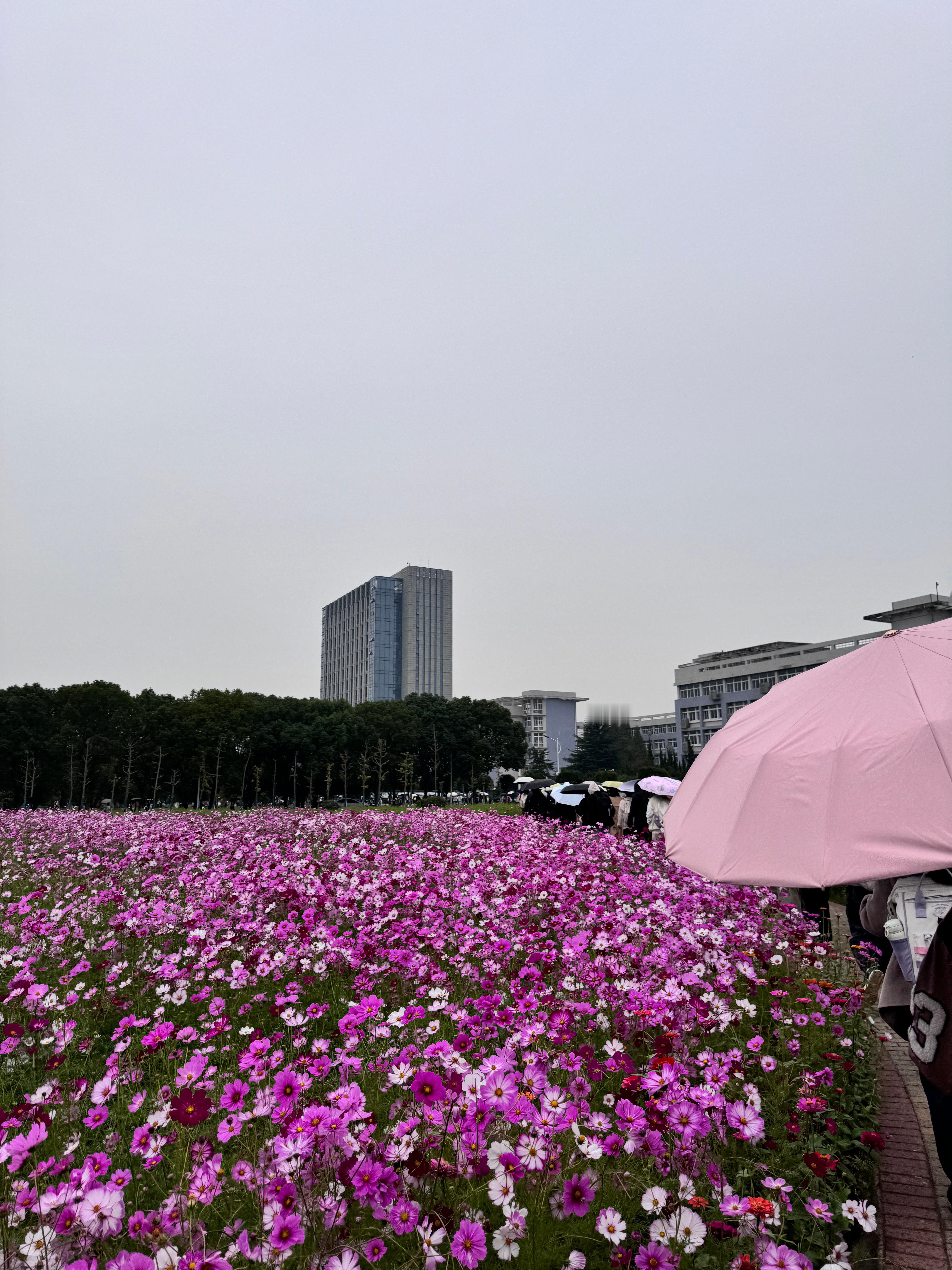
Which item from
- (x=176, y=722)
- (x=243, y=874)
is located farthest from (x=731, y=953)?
(x=176, y=722)

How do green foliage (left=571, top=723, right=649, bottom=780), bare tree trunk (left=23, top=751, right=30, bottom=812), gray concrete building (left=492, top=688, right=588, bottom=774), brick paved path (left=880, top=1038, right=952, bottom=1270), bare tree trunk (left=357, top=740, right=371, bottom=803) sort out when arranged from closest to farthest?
1. brick paved path (left=880, top=1038, right=952, bottom=1270)
2. bare tree trunk (left=23, top=751, right=30, bottom=812)
3. bare tree trunk (left=357, top=740, right=371, bottom=803)
4. green foliage (left=571, top=723, right=649, bottom=780)
5. gray concrete building (left=492, top=688, right=588, bottom=774)

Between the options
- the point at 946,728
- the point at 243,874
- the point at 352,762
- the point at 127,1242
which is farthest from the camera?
the point at 352,762

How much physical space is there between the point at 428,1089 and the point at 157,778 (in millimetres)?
50331

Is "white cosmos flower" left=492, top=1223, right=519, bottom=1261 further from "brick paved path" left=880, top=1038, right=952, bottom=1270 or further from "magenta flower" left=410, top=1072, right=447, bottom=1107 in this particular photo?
"brick paved path" left=880, top=1038, right=952, bottom=1270

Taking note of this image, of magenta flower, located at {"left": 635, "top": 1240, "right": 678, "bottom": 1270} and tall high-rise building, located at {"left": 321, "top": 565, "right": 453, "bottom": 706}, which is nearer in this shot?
magenta flower, located at {"left": 635, "top": 1240, "right": 678, "bottom": 1270}

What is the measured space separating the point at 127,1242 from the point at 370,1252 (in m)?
1.00

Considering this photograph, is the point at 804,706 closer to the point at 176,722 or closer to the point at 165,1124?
the point at 165,1124

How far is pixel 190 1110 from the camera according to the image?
2266 millimetres

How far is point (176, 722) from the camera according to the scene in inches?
2064

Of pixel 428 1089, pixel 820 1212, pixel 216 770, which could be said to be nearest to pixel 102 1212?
pixel 428 1089

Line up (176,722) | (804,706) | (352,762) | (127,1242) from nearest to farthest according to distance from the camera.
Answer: (127,1242)
(804,706)
(176,722)
(352,762)

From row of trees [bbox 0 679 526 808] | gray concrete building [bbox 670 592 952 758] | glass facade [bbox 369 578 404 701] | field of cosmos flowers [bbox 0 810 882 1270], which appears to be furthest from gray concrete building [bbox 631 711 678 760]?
field of cosmos flowers [bbox 0 810 882 1270]

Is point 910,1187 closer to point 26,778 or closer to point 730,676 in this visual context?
point 26,778

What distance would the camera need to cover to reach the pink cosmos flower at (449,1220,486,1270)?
1.89 m
